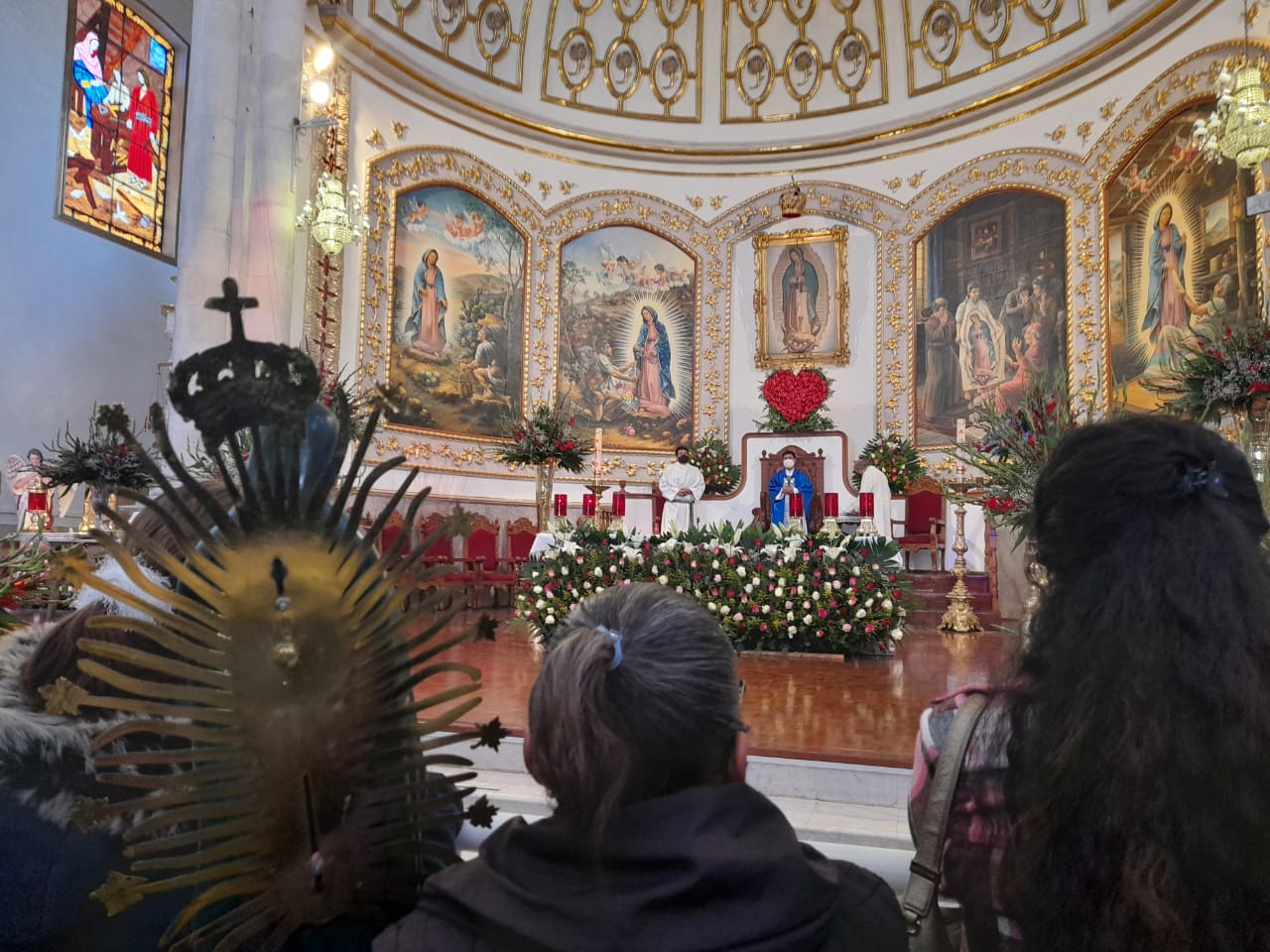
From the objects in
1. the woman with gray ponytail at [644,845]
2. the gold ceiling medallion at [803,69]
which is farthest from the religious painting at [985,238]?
the woman with gray ponytail at [644,845]

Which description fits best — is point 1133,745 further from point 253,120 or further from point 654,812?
point 253,120

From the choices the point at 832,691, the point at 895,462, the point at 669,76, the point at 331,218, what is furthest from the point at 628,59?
the point at 832,691

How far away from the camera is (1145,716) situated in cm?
104

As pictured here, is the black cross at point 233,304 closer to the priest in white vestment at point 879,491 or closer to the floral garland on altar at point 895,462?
the priest in white vestment at point 879,491

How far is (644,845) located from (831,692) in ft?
15.2

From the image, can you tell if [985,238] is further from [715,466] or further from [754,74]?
[715,466]

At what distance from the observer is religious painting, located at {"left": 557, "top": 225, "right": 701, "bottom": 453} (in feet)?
46.5

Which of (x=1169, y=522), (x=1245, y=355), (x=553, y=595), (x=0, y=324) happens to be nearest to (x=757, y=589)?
(x=553, y=595)

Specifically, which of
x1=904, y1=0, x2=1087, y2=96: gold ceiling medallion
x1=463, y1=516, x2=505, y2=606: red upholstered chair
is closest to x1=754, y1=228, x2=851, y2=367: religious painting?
x1=904, y1=0, x2=1087, y2=96: gold ceiling medallion

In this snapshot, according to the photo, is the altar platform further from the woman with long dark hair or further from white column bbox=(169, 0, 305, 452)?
white column bbox=(169, 0, 305, 452)

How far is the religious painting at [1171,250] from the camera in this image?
9.30 m

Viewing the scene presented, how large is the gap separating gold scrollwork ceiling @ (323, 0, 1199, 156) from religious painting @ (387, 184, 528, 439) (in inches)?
68.7

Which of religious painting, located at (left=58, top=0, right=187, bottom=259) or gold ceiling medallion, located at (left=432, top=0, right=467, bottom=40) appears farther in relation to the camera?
gold ceiling medallion, located at (left=432, top=0, right=467, bottom=40)

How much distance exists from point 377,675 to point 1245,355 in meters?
4.69
